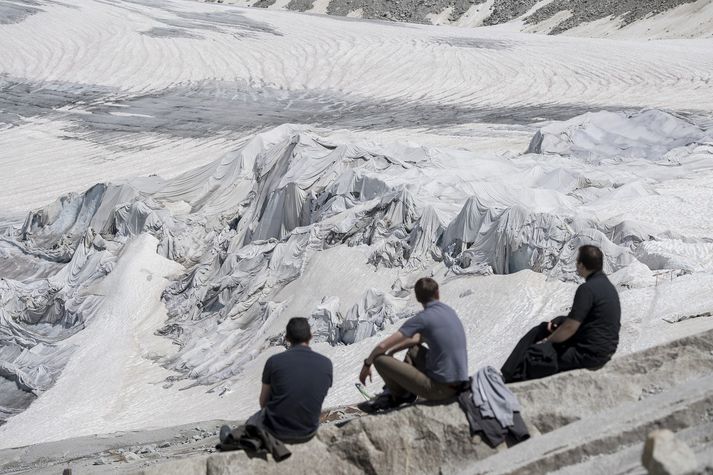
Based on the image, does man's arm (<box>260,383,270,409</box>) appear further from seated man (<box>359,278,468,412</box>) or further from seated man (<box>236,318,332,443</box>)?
seated man (<box>359,278,468,412</box>)

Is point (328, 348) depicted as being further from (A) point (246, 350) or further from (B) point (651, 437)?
(B) point (651, 437)

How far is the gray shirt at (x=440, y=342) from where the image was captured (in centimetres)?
578

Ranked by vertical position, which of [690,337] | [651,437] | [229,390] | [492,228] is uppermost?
[651,437]

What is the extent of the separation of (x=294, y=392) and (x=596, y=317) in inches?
75.9

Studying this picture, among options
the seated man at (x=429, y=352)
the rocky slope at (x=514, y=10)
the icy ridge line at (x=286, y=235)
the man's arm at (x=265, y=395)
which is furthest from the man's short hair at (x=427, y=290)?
the rocky slope at (x=514, y=10)

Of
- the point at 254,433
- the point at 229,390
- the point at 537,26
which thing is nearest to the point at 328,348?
the point at 229,390

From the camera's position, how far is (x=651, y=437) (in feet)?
12.7

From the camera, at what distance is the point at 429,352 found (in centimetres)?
584

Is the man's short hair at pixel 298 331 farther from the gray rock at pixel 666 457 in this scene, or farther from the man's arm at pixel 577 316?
the gray rock at pixel 666 457

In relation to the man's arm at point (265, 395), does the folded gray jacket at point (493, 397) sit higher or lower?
higher

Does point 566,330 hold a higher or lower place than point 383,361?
higher

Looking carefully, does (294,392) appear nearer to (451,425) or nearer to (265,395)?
(265,395)

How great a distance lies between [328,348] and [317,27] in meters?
39.5

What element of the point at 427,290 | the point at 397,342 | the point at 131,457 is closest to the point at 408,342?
the point at 397,342
